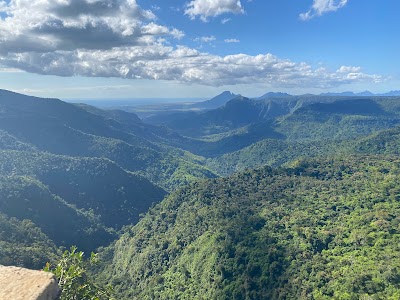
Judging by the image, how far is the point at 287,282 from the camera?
81.2m

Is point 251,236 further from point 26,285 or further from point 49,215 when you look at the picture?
point 49,215

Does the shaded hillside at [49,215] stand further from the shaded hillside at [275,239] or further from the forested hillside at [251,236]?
the shaded hillside at [275,239]

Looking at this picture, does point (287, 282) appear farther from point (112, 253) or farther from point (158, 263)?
point (112, 253)

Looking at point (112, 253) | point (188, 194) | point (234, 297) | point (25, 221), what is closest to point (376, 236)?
point (234, 297)

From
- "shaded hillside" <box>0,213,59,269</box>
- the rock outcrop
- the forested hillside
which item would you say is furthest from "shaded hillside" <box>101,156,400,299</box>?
the rock outcrop

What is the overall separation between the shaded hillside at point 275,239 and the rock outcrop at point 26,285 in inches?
2379

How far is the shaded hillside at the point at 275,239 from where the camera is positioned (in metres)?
77.3

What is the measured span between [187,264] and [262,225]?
24.5m

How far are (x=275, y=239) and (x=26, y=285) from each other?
80.8 m

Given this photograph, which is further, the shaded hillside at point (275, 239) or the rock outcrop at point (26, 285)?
the shaded hillside at point (275, 239)

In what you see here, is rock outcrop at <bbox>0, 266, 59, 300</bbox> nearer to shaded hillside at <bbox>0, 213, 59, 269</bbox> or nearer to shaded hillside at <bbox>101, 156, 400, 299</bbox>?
shaded hillside at <bbox>101, 156, 400, 299</bbox>

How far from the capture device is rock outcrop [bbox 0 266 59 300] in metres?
22.4

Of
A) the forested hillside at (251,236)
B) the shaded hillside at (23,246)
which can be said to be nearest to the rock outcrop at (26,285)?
the forested hillside at (251,236)

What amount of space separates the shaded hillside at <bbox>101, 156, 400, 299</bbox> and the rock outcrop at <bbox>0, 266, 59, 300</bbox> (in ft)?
198
